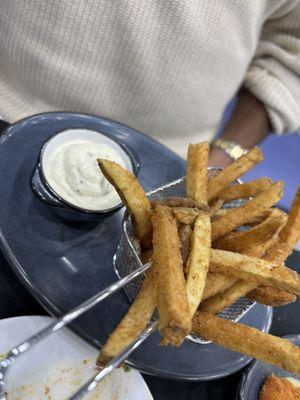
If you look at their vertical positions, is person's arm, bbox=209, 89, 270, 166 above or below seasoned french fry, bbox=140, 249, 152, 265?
above

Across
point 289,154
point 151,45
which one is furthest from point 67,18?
point 289,154

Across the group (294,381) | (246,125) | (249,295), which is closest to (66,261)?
(249,295)

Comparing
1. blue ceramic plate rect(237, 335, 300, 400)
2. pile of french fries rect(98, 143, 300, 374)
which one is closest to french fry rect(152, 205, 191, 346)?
pile of french fries rect(98, 143, 300, 374)

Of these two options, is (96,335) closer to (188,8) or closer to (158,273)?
(158,273)

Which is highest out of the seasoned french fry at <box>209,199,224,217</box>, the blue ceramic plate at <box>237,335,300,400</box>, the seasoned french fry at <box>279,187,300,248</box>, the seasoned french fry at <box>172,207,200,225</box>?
the seasoned french fry at <box>279,187,300,248</box>

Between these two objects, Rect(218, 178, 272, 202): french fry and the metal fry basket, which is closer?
the metal fry basket

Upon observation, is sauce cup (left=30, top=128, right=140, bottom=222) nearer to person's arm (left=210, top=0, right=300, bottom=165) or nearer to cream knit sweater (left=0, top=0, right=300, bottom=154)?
cream knit sweater (left=0, top=0, right=300, bottom=154)

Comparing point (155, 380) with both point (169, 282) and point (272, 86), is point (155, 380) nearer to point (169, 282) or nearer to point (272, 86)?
point (169, 282)
